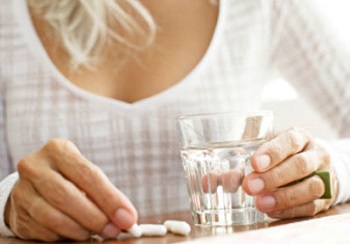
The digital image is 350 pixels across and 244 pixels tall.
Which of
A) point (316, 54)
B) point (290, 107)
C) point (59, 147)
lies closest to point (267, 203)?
point (59, 147)

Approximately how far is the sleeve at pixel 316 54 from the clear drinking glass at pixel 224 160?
1.93 ft

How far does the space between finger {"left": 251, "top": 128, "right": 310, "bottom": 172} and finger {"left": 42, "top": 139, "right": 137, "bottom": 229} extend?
15cm

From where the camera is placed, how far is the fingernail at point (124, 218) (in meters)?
0.71

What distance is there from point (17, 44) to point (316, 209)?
0.67m

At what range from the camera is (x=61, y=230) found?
0.74m

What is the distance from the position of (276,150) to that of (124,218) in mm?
191

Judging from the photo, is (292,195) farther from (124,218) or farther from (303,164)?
(124,218)

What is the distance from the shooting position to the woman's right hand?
72 cm

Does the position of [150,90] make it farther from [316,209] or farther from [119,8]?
[316,209]

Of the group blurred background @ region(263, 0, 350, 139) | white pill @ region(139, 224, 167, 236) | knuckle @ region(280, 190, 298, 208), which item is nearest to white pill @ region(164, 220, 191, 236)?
white pill @ region(139, 224, 167, 236)

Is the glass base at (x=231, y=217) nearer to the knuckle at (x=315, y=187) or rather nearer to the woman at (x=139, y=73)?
the knuckle at (x=315, y=187)

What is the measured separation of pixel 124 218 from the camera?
0.71m

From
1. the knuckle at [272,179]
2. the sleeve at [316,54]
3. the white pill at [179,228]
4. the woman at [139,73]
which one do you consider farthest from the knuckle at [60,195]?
the sleeve at [316,54]

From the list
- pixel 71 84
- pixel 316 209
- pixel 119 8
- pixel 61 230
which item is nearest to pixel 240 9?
pixel 119 8
